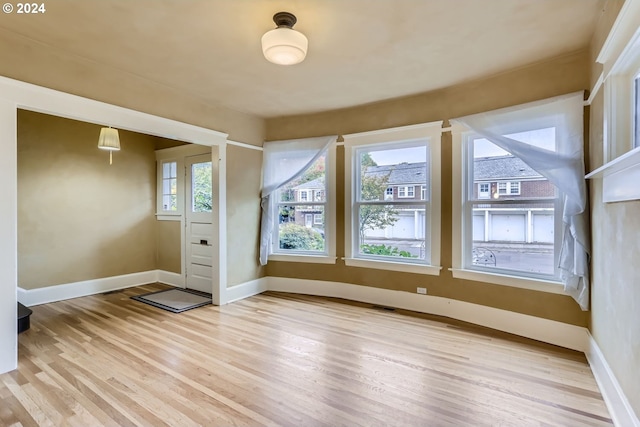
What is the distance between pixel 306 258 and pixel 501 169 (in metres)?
2.81

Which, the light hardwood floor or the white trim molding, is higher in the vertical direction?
the white trim molding

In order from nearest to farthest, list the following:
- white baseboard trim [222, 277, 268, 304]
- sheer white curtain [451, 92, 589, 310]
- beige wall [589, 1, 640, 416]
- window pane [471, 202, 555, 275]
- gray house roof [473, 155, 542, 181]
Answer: beige wall [589, 1, 640, 416] < sheer white curtain [451, 92, 589, 310] < window pane [471, 202, 555, 275] < gray house roof [473, 155, 542, 181] < white baseboard trim [222, 277, 268, 304]

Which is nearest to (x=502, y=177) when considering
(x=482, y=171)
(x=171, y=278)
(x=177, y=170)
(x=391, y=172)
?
(x=482, y=171)

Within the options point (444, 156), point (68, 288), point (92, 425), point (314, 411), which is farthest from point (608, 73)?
point (68, 288)

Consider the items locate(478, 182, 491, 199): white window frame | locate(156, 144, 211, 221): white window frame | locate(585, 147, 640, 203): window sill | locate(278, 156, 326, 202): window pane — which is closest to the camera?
locate(585, 147, 640, 203): window sill

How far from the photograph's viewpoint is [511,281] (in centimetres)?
320

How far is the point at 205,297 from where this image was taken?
4.60m

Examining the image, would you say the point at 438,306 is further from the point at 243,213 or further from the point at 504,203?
the point at 243,213

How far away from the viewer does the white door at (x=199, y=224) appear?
15.9ft

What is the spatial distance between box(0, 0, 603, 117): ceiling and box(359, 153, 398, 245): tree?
114 centimetres

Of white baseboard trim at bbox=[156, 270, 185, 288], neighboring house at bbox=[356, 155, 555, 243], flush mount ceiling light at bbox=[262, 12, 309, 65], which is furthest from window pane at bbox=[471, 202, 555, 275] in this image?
white baseboard trim at bbox=[156, 270, 185, 288]

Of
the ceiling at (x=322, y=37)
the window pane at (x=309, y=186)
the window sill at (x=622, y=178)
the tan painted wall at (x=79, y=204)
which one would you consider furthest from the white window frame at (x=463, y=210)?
the tan painted wall at (x=79, y=204)

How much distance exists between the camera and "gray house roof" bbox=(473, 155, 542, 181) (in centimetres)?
319

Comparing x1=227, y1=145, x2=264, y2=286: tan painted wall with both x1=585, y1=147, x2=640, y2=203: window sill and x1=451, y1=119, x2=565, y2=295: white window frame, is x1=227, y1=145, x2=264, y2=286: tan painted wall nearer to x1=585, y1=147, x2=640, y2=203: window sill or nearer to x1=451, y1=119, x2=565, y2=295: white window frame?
x1=451, y1=119, x2=565, y2=295: white window frame
